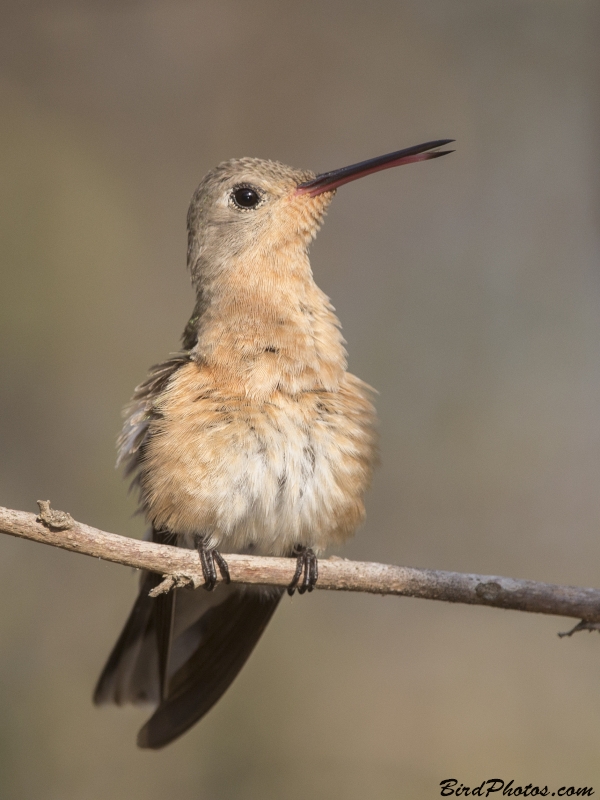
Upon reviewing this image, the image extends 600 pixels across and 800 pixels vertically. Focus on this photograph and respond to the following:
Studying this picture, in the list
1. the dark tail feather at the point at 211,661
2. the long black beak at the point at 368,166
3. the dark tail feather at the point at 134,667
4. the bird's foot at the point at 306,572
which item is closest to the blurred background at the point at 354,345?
the dark tail feather at the point at 134,667

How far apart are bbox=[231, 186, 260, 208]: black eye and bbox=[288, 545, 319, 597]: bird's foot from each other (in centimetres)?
162

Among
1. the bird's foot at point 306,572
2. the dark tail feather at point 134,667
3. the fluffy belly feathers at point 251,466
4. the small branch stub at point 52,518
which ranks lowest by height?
the dark tail feather at point 134,667

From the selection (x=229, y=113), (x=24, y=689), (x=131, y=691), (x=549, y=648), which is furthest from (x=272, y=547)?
(x=229, y=113)

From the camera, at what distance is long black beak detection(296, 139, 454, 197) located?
10.6 feet

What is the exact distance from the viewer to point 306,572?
3.03 meters

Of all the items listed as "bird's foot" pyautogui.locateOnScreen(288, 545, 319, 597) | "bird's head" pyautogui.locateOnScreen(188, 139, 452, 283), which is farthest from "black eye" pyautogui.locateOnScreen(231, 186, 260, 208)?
"bird's foot" pyautogui.locateOnScreen(288, 545, 319, 597)

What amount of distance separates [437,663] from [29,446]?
3.60 meters

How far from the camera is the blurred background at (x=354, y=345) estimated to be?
5352 millimetres

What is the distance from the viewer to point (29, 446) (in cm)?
620

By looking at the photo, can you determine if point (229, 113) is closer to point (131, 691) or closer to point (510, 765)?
point (131, 691)

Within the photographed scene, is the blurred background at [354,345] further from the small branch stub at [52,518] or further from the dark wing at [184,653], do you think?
the small branch stub at [52,518]

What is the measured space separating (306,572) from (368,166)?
171 cm

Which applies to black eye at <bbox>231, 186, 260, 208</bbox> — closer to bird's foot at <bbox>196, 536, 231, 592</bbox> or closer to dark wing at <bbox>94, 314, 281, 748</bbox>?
dark wing at <bbox>94, 314, 281, 748</bbox>

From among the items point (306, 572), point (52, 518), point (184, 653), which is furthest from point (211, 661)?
point (52, 518)
